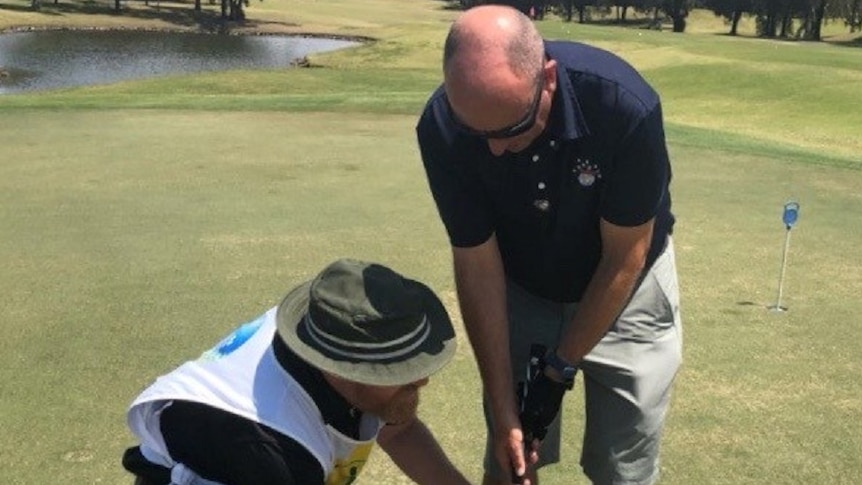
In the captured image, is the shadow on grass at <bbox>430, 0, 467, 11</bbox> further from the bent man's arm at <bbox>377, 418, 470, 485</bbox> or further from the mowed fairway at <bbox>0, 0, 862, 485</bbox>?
the bent man's arm at <bbox>377, 418, 470, 485</bbox>

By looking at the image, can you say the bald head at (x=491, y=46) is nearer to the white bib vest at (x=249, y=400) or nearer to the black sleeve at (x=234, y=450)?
the white bib vest at (x=249, y=400)

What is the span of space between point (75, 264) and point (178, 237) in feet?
2.65

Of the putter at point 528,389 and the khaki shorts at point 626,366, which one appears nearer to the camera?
the putter at point 528,389

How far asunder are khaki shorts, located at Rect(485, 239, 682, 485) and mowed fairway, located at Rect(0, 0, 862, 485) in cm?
46

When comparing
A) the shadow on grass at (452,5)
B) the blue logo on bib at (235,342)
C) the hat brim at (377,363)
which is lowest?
the shadow on grass at (452,5)

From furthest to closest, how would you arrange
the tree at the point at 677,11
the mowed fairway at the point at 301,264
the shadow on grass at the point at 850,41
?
the tree at the point at 677,11, the shadow on grass at the point at 850,41, the mowed fairway at the point at 301,264

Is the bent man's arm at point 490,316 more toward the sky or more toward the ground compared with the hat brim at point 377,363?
more toward the ground

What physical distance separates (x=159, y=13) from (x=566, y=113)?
65.3 m

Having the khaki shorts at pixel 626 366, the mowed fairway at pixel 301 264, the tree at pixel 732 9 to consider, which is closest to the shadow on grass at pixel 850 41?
the tree at pixel 732 9

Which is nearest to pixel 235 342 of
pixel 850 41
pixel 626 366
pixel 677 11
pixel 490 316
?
pixel 490 316

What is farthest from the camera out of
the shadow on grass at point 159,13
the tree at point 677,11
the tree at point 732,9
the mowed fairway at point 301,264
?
the tree at point 677,11

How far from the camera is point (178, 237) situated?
6.36 m

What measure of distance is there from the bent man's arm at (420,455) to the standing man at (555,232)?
0.75ft

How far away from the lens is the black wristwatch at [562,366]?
2691 mm
